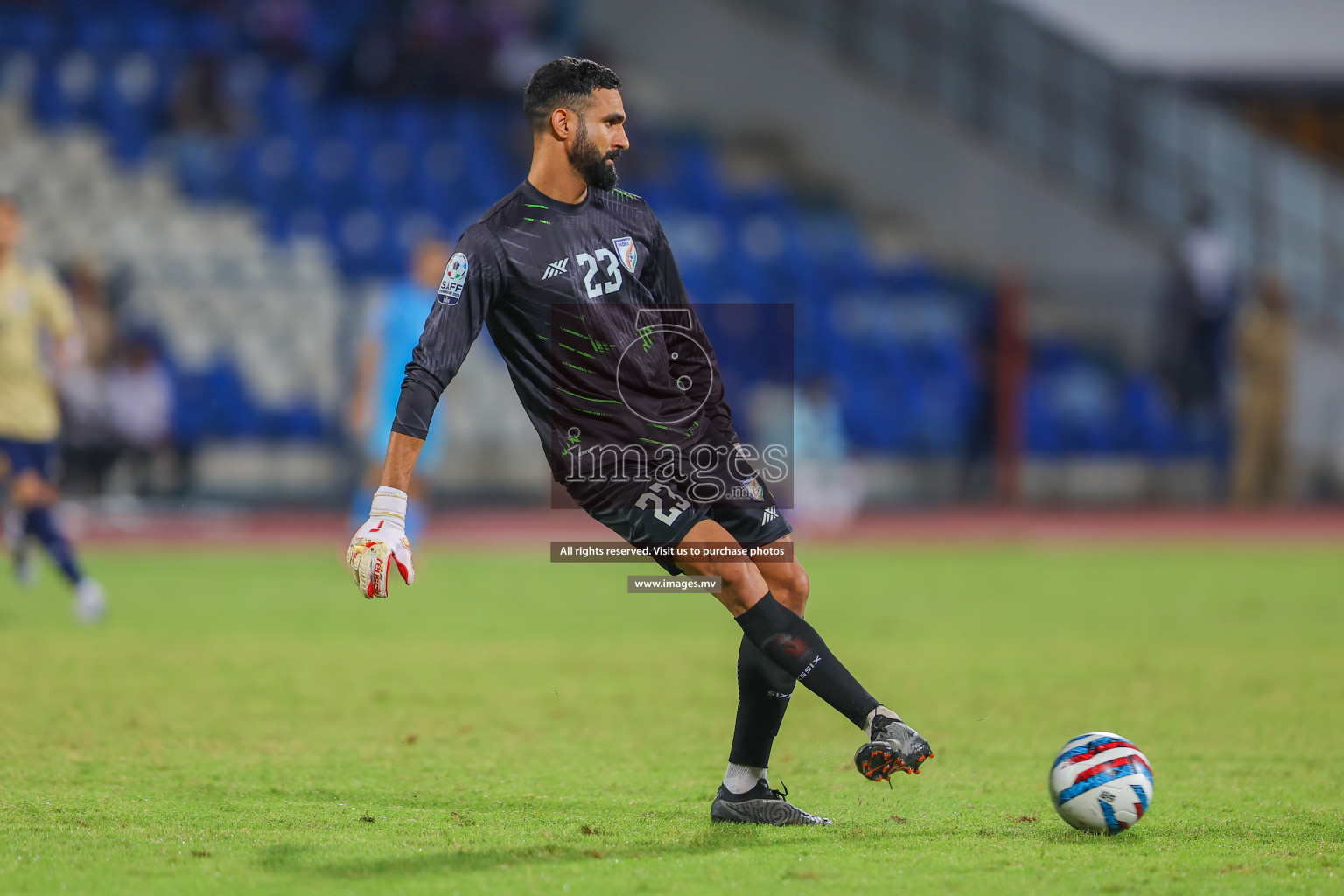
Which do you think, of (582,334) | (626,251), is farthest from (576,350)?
(626,251)

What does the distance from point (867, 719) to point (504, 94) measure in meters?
18.8

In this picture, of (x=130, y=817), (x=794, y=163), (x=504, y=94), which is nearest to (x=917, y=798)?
(x=130, y=817)

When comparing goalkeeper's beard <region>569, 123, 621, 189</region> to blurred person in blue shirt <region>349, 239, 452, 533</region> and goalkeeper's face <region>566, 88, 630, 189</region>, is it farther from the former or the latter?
blurred person in blue shirt <region>349, 239, 452, 533</region>

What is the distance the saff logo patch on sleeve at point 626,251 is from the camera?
511cm

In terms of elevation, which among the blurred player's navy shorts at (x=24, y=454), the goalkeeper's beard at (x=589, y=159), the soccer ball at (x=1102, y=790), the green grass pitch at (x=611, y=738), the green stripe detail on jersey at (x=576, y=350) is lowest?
the green grass pitch at (x=611, y=738)

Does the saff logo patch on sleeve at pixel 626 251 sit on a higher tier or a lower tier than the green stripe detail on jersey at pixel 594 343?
higher

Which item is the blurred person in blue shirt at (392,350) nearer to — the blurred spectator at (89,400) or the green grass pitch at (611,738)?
the green grass pitch at (611,738)

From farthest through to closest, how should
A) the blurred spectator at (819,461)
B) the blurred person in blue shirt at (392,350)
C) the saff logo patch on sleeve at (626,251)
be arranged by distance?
the blurred spectator at (819,461) → the blurred person in blue shirt at (392,350) → the saff logo patch on sleeve at (626,251)

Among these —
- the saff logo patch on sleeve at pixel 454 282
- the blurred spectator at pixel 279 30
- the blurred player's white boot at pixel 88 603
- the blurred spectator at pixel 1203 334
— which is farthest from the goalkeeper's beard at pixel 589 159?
the blurred spectator at pixel 279 30

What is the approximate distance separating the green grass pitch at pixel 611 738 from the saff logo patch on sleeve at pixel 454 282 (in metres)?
1.72

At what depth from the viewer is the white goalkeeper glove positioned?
14.9 feet

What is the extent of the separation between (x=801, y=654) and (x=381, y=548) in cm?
139

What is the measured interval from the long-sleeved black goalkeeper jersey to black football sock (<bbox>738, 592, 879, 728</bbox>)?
600 millimetres

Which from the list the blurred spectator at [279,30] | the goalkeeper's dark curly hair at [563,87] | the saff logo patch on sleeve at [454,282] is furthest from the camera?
the blurred spectator at [279,30]
